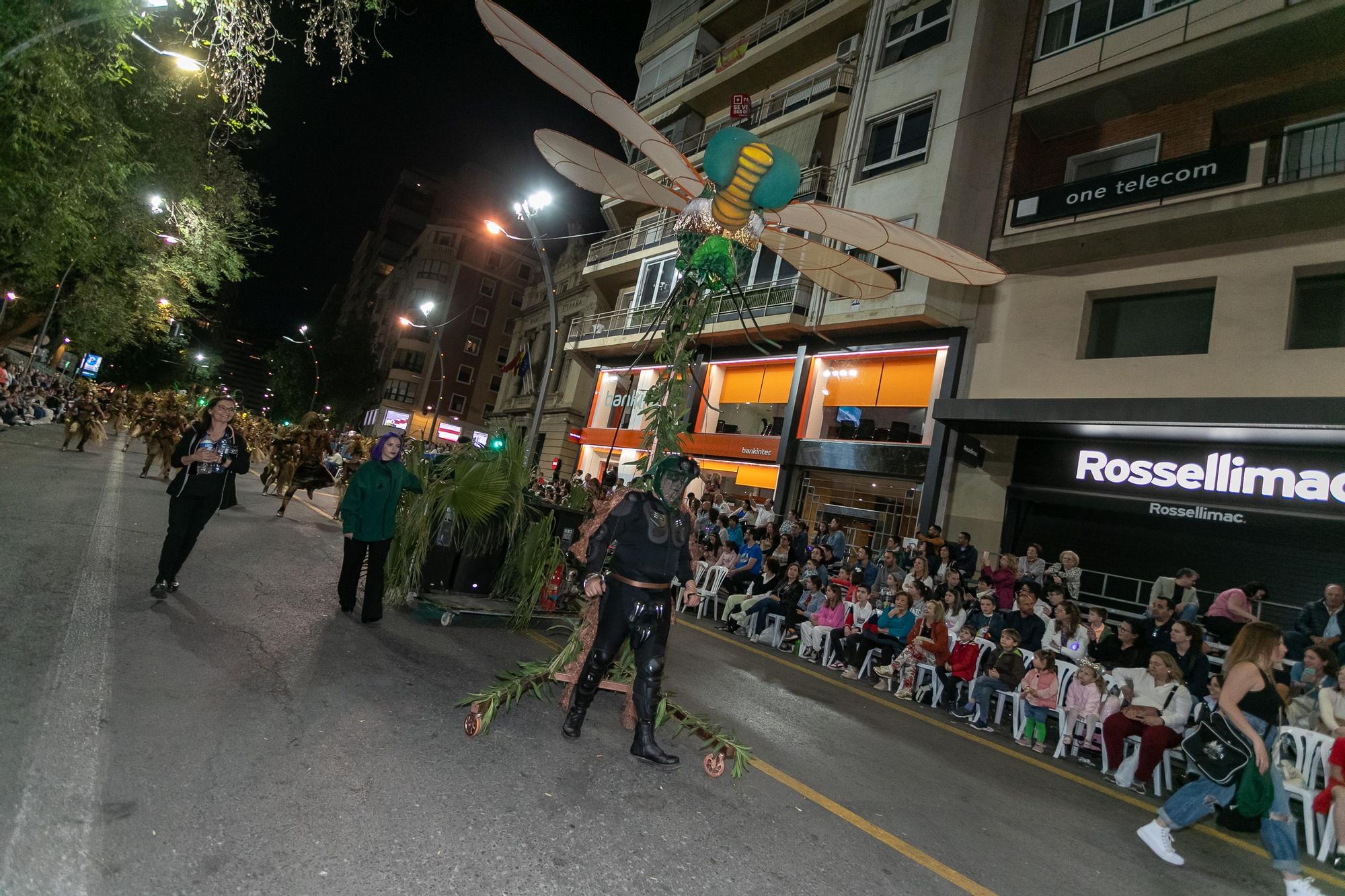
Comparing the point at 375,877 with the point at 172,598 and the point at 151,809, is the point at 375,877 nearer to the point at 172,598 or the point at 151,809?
the point at 151,809

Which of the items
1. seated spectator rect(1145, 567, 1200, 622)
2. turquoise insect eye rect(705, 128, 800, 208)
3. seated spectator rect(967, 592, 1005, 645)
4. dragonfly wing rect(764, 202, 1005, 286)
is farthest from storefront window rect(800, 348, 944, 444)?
turquoise insect eye rect(705, 128, 800, 208)

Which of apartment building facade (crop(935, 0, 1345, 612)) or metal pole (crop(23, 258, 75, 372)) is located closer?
apartment building facade (crop(935, 0, 1345, 612))

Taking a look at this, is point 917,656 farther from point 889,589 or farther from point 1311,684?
point 1311,684

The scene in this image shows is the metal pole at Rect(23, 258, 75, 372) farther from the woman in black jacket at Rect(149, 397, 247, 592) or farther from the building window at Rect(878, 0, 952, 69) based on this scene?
the building window at Rect(878, 0, 952, 69)

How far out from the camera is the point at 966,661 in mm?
8164

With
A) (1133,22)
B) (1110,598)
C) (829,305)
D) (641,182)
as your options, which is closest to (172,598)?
(641,182)

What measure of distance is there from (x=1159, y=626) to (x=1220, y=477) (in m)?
5.24

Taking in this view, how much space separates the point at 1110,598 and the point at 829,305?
31.6 feet

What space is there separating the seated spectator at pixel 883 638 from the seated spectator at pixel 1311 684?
12.7 feet

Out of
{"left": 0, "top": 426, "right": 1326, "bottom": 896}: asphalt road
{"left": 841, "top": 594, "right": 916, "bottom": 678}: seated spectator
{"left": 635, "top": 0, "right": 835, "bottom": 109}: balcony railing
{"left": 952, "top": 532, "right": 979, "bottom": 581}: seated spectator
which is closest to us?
{"left": 0, "top": 426, "right": 1326, "bottom": 896}: asphalt road

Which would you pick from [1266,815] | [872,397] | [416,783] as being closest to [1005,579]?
[1266,815]

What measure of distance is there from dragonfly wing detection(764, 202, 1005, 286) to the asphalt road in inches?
142

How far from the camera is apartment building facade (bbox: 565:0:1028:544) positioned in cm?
1628

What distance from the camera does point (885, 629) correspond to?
941 cm
